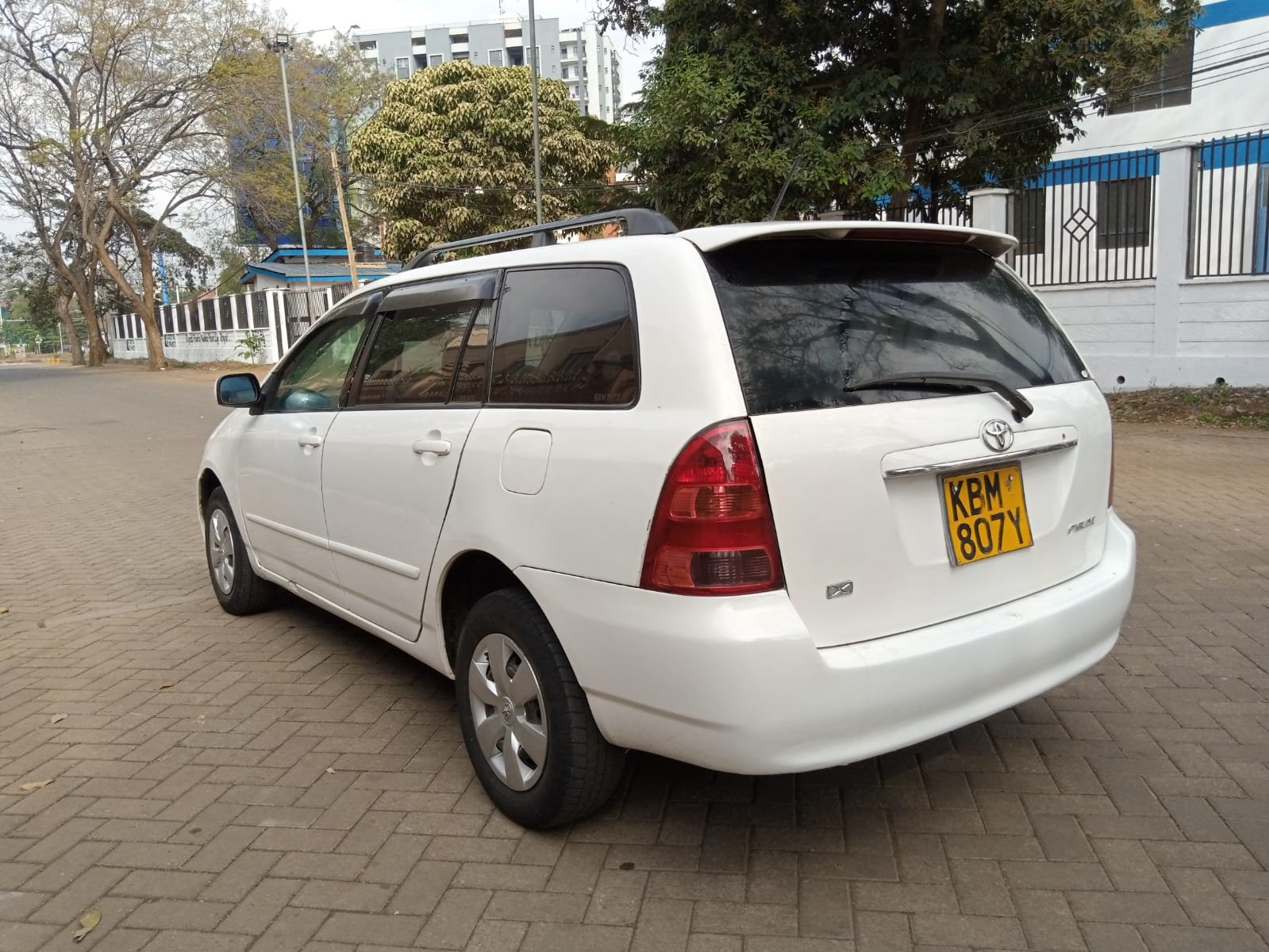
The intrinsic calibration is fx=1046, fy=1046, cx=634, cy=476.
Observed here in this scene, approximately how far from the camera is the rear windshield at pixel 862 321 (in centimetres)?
262

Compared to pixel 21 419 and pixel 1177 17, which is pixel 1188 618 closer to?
pixel 1177 17

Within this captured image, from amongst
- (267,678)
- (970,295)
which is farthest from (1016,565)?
(267,678)

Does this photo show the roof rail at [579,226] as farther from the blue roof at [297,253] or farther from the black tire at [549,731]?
the blue roof at [297,253]

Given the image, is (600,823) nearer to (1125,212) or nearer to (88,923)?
(88,923)

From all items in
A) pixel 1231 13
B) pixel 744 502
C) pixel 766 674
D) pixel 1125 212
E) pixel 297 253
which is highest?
pixel 1231 13

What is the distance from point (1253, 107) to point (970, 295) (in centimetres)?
2053

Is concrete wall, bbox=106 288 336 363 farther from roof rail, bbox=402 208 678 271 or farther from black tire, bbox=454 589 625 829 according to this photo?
black tire, bbox=454 589 625 829

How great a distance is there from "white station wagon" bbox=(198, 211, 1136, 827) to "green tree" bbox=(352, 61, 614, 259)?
26035mm

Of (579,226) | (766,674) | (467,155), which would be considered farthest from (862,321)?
(467,155)

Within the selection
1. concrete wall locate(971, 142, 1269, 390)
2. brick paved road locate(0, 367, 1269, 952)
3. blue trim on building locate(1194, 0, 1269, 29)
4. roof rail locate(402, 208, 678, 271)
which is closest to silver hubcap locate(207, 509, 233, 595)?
brick paved road locate(0, 367, 1269, 952)

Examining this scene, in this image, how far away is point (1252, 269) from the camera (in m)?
11.5

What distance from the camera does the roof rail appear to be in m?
3.06

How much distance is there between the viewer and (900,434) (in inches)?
103

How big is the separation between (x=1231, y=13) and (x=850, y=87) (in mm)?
11086
